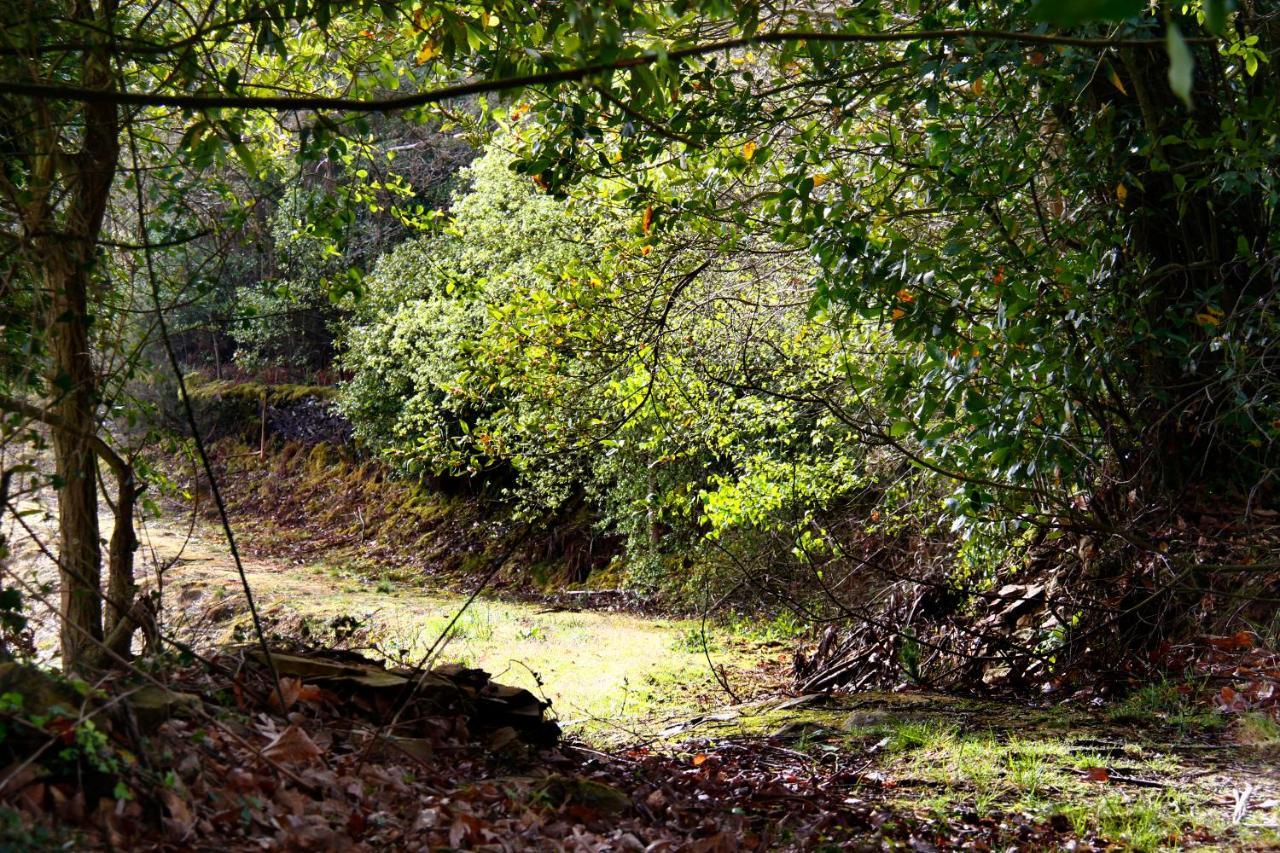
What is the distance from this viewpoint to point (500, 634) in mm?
10195

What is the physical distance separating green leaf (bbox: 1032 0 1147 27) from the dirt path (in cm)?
536

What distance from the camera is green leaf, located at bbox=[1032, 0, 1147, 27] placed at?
91 centimetres

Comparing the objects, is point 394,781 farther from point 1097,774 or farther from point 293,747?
point 1097,774

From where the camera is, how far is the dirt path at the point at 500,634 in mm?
7320

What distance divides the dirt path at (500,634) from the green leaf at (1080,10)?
5357 mm

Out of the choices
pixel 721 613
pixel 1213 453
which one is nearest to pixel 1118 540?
pixel 1213 453

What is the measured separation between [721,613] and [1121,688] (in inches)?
242

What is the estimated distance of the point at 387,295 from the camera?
15.6 m

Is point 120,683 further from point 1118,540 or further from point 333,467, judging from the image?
point 333,467

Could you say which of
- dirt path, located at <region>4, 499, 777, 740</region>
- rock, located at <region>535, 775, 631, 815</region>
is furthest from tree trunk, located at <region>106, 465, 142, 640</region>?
dirt path, located at <region>4, 499, 777, 740</region>

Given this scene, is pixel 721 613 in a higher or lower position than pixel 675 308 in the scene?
lower

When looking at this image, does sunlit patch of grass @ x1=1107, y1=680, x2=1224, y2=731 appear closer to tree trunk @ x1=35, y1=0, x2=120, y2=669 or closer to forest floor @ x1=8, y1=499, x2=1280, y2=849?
forest floor @ x1=8, y1=499, x2=1280, y2=849

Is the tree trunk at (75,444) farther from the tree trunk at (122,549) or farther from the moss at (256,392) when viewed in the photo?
the moss at (256,392)

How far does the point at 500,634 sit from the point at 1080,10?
32.1ft
